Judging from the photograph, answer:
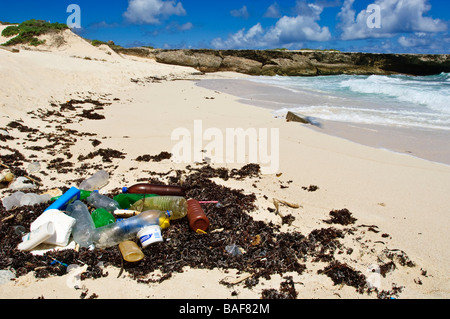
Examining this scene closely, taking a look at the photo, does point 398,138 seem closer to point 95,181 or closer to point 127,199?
point 127,199

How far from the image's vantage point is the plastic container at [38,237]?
2504 millimetres

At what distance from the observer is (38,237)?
251 centimetres

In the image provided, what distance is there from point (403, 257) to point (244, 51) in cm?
3687

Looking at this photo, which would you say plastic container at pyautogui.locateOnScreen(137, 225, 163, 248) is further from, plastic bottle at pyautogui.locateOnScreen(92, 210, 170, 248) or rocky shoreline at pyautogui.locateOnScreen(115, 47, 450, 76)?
rocky shoreline at pyautogui.locateOnScreen(115, 47, 450, 76)

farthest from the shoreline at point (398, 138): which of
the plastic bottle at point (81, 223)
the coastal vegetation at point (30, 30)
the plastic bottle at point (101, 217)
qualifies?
the coastal vegetation at point (30, 30)

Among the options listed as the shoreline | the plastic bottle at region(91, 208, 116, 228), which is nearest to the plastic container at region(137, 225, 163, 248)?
the plastic bottle at region(91, 208, 116, 228)

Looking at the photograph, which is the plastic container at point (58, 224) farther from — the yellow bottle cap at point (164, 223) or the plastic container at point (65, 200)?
the yellow bottle cap at point (164, 223)

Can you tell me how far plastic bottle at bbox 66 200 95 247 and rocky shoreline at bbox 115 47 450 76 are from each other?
107 ft

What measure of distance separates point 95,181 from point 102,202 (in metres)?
0.91

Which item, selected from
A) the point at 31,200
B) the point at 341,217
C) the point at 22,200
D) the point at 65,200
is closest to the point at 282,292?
the point at 341,217

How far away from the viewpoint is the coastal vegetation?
2145 centimetres
